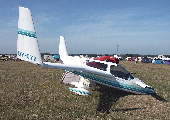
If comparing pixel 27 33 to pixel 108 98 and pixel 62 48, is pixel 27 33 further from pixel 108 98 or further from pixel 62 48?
pixel 62 48

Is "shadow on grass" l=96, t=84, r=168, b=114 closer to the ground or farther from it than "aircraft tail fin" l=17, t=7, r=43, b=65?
closer to the ground

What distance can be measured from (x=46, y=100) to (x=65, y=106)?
4.88 feet

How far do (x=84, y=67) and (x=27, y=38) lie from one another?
128 inches

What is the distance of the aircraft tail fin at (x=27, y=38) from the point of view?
6.30 metres

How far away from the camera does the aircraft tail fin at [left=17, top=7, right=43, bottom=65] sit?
20.7ft

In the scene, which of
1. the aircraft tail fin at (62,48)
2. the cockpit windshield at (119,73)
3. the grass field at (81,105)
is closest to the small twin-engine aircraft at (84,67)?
the cockpit windshield at (119,73)

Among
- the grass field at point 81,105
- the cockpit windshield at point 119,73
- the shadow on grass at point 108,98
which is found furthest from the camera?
the cockpit windshield at point 119,73

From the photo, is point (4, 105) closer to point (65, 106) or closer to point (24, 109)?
point (24, 109)

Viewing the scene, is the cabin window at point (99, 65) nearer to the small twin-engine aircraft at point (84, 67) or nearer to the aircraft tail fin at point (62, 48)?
the small twin-engine aircraft at point (84, 67)

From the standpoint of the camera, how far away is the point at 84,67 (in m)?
8.44

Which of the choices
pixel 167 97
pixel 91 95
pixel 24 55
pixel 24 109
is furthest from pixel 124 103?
pixel 24 55

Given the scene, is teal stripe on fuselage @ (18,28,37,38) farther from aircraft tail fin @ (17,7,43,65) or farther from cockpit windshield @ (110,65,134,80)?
cockpit windshield @ (110,65,134,80)

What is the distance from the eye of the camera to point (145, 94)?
9555 mm

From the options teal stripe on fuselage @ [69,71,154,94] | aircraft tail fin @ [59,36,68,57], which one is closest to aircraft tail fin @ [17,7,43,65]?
teal stripe on fuselage @ [69,71,154,94]
